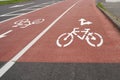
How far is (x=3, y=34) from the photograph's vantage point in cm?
1045

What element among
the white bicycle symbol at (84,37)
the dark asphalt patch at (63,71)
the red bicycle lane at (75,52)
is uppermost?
the dark asphalt patch at (63,71)

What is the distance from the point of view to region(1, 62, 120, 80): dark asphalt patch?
5007 millimetres

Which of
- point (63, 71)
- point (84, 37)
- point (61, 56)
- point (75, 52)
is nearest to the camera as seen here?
point (63, 71)

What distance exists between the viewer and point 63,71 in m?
5.38

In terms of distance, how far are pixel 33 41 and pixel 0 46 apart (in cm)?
125

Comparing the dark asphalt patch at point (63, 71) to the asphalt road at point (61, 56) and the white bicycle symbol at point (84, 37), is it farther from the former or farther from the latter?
the white bicycle symbol at point (84, 37)

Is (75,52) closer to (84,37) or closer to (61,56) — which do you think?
(61,56)

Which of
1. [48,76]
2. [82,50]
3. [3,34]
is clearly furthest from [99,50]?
[3,34]

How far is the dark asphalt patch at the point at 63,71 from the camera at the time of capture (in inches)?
197

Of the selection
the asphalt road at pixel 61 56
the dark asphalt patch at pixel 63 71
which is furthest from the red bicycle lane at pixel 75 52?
the dark asphalt patch at pixel 63 71

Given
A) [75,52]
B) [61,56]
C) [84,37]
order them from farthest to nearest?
[84,37] → [75,52] → [61,56]

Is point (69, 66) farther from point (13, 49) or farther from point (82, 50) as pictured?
point (13, 49)

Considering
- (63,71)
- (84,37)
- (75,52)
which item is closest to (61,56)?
(75,52)

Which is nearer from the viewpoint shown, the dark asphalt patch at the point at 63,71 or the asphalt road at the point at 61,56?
the dark asphalt patch at the point at 63,71
